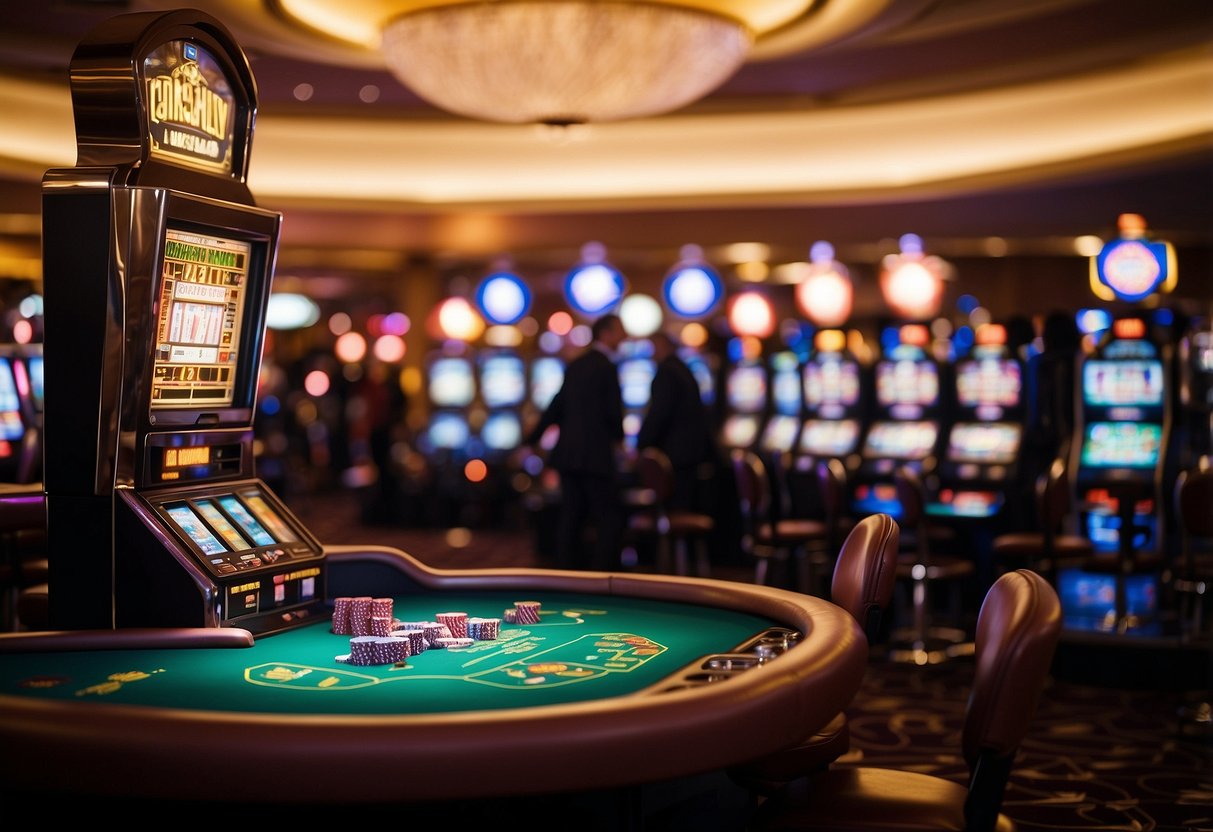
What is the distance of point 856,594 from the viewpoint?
305 centimetres

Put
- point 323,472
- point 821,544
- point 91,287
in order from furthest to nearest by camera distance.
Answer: point 323,472, point 821,544, point 91,287

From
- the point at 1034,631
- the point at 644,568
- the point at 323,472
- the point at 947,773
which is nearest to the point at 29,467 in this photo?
the point at 644,568

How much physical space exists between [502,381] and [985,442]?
5198 mm

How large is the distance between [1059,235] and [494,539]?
516 centimetres

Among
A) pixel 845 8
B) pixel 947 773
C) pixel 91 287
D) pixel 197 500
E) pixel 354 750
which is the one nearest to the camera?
pixel 354 750

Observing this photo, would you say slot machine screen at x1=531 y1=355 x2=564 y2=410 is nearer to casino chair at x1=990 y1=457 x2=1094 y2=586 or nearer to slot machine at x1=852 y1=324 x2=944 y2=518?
slot machine at x1=852 y1=324 x2=944 y2=518

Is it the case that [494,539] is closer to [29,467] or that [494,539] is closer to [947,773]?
[29,467]

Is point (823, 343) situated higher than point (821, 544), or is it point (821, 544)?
point (823, 343)

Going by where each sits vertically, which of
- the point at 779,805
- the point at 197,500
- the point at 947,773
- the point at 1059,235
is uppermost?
the point at 1059,235

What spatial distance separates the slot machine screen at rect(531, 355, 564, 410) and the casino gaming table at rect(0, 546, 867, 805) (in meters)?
8.68

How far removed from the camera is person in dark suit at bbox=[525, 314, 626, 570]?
7.39 meters

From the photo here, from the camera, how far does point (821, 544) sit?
7.59 m

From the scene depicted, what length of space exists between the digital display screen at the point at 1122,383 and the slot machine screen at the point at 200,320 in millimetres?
5295

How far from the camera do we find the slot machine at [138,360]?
2779mm
